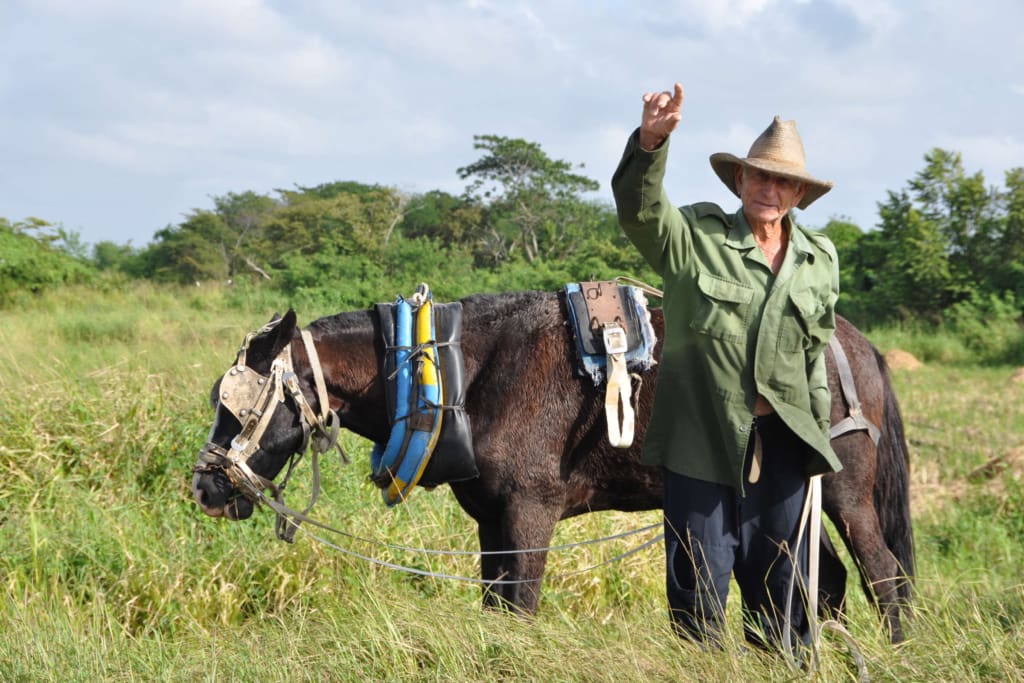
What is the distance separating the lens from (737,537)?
302 centimetres

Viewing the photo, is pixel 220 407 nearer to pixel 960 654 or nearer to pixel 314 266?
pixel 960 654

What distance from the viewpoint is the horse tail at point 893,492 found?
4.24 meters

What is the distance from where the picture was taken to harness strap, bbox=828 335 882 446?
3.77m

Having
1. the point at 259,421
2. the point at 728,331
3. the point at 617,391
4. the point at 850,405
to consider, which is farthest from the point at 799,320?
the point at 259,421

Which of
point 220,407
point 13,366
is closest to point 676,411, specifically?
point 220,407

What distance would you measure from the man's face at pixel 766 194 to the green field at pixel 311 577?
1.35 meters

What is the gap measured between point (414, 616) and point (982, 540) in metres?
4.90

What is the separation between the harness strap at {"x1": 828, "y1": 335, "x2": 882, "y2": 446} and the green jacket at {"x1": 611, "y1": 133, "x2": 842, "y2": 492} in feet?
2.92

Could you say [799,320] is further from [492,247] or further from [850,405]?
[492,247]

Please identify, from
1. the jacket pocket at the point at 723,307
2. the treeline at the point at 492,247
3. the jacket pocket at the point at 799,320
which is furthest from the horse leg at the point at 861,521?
the treeline at the point at 492,247

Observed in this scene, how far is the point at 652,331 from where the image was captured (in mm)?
3844

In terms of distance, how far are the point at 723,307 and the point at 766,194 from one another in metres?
0.38

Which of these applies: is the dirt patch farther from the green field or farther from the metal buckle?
the metal buckle

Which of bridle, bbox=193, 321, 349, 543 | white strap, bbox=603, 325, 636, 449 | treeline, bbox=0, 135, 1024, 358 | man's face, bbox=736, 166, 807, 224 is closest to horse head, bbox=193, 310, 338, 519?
bridle, bbox=193, 321, 349, 543
